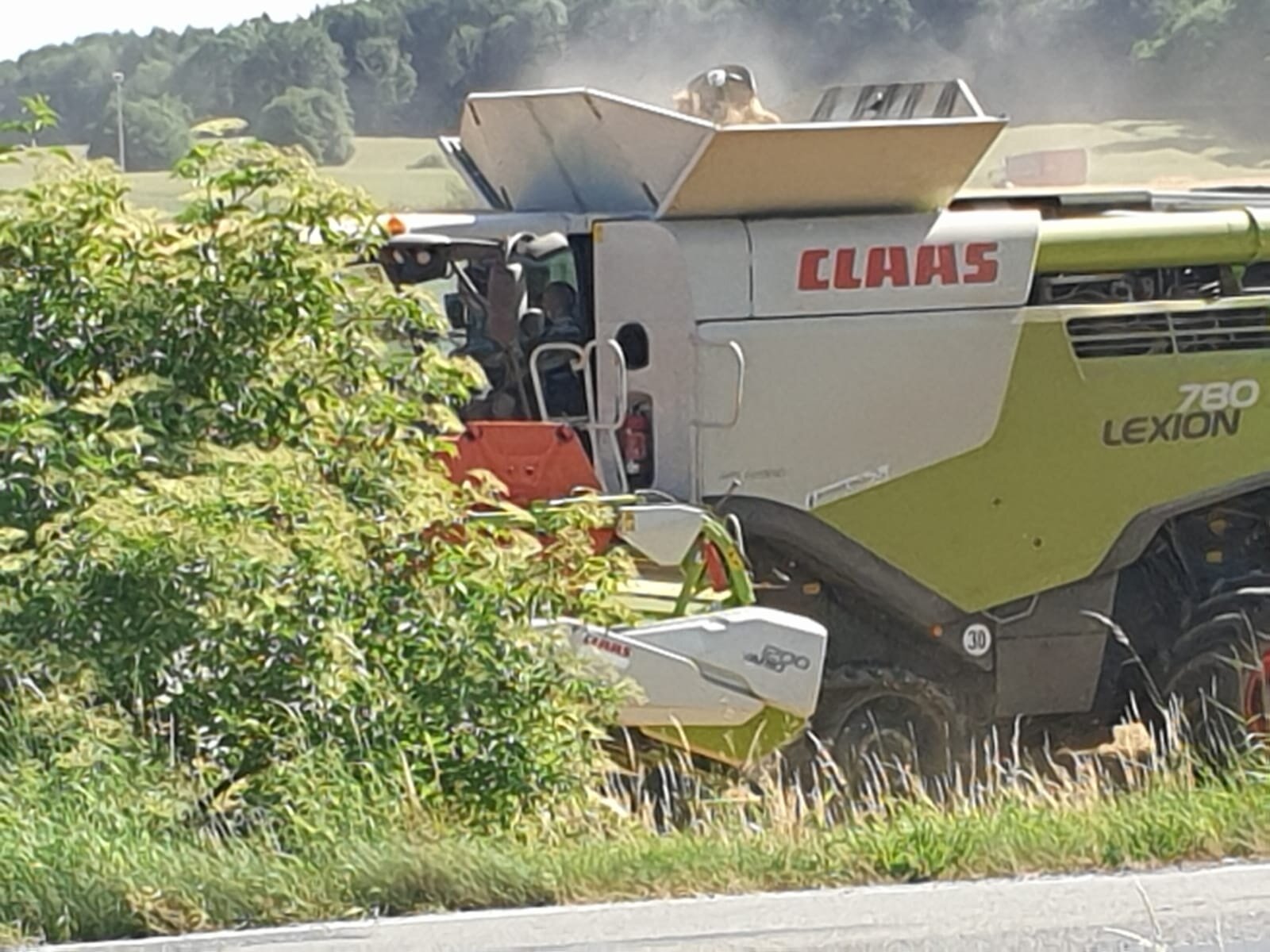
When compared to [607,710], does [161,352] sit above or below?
above

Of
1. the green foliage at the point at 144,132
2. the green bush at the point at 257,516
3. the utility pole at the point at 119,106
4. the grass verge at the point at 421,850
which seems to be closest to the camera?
the grass verge at the point at 421,850

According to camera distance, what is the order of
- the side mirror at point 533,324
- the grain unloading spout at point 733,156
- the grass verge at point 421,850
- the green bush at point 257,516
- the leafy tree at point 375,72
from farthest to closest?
the leafy tree at point 375,72 < the side mirror at point 533,324 < the grain unloading spout at point 733,156 < the green bush at point 257,516 < the grass verge at point 421,850

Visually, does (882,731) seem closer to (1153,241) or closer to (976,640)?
(976,640)

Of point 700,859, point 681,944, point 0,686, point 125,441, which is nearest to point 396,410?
point 125,441

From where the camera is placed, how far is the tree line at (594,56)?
16.6 meters

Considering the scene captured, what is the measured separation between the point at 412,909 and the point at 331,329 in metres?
2.25

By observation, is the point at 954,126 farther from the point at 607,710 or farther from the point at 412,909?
the point at 412,909

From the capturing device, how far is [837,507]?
8344mm

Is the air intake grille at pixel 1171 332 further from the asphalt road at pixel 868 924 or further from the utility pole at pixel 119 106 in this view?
the utility pole at pixel 119 106

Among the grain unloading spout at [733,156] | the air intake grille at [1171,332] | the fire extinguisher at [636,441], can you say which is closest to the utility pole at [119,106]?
the grain unloading spout at [733,156]

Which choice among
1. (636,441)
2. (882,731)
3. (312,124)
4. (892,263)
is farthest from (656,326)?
(312,124)

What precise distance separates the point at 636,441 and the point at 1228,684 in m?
2.51

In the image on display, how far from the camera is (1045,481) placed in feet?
27.9

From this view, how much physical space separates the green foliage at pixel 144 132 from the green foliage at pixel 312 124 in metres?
0.61
